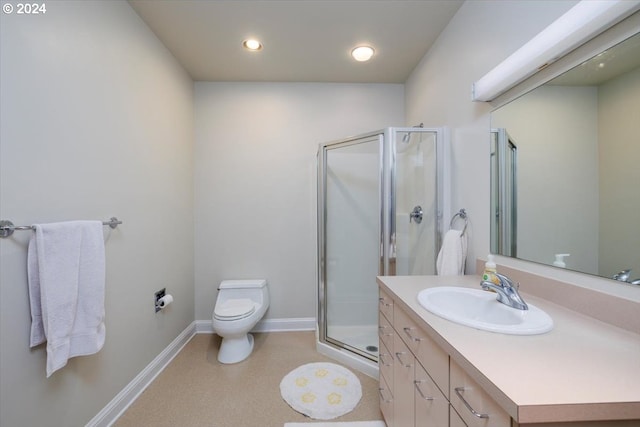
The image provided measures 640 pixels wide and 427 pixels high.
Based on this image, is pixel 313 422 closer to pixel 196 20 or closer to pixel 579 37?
pixel 579 37

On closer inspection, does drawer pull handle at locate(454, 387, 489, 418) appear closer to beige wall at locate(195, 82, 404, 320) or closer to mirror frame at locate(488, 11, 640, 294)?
mirror frame at locate(488, 11, 640, 294)

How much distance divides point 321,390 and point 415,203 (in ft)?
4.94

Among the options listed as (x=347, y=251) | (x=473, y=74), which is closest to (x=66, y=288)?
(x=347, y=251)

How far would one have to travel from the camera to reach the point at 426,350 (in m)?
0.87

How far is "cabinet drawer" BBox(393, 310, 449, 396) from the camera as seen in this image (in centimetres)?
76

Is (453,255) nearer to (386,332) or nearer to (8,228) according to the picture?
(386,332)

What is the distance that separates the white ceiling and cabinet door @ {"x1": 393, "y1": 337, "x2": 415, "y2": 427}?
78.4 inches

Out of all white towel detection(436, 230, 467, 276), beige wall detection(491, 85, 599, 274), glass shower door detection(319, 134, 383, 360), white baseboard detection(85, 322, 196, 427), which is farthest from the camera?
glass shower door detection(319, 134, 383, 360)

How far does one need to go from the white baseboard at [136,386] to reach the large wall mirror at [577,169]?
7.65 ft

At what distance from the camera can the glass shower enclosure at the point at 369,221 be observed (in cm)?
181

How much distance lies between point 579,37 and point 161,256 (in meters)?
2.55

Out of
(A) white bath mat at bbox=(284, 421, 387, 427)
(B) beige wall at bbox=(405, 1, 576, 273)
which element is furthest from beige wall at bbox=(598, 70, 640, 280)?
(A) white bath mat at bbox=(284, 421, 387, 427)

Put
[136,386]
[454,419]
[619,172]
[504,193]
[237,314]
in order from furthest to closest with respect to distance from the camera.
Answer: [237,314], [136,386], [504,193], [619,172], [454,419]

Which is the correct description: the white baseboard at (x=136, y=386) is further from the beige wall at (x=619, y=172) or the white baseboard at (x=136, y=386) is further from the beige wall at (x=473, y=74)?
the beige wall at (x=619, y=172)
